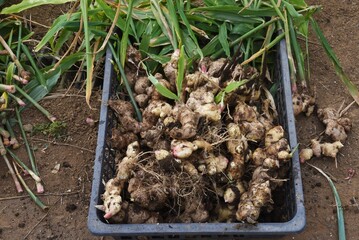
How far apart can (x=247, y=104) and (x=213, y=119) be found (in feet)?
0.71

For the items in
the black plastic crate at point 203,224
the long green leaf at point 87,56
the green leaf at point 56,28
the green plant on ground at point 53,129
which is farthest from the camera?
the green plant on ground at point 53,129

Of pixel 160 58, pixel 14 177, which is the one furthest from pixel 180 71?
pixel 14 177

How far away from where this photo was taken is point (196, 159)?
4.50 feet

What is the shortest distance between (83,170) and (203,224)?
59 cm

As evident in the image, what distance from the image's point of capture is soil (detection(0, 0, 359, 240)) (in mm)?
1613

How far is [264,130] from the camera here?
1473mm

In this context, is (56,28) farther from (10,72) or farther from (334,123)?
(334,123)

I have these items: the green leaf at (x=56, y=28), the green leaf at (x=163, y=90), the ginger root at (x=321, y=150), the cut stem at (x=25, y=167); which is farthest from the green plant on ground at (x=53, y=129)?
the ginger root at (x=321, y=150)

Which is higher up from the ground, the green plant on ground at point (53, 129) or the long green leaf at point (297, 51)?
the long green leaf at point (297, 51)

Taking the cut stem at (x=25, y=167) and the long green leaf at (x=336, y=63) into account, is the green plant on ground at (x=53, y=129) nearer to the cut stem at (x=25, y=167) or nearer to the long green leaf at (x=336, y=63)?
the cut stem at (x=25, y=167)

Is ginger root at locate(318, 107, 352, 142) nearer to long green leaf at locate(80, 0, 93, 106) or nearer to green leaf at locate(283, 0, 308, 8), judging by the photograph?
green leaf at locate(283, 0, 308, 8)

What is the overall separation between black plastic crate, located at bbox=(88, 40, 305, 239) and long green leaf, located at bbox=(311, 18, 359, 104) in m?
0.17

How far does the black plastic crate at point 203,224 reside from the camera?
130 centimetres

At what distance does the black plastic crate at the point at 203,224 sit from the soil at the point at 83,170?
0.67 ft
